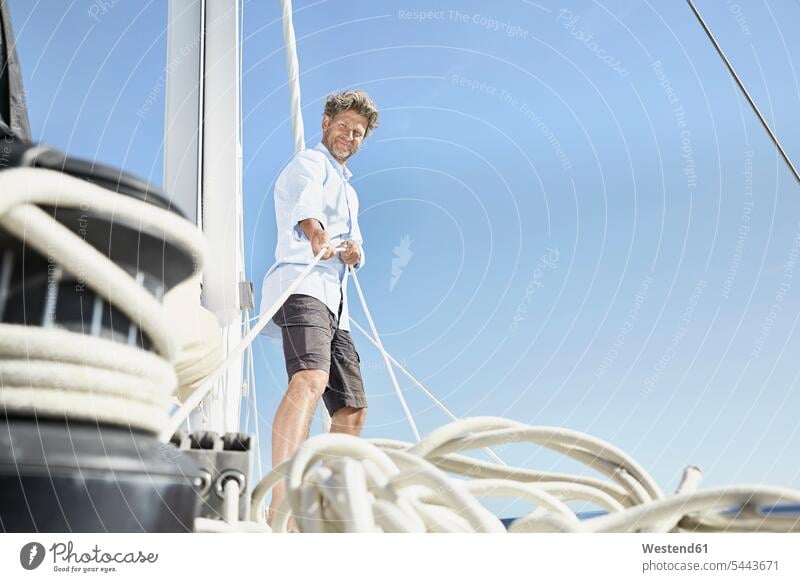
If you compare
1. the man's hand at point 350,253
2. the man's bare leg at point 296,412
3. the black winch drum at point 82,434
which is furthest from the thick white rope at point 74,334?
the man's hand at point 350,253

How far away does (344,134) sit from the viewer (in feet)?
3.29

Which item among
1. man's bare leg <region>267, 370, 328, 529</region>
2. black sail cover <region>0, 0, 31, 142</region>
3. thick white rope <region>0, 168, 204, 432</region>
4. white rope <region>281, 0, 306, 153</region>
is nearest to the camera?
thick white rope <region>0, 168, 204, 432</region>

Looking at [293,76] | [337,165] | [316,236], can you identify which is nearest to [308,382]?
[316,236]

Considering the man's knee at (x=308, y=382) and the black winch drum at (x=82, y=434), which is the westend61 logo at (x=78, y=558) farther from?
the man's knee at (x=308, y=382)

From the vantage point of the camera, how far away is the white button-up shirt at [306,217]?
888 mm

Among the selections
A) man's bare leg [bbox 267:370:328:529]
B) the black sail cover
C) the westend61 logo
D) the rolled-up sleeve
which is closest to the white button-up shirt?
the rolled-up sleeve

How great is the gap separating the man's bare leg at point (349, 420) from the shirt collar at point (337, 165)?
0.32m

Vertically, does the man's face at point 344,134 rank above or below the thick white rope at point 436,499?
above

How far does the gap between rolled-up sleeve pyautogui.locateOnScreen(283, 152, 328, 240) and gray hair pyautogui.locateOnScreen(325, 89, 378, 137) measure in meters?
0.12

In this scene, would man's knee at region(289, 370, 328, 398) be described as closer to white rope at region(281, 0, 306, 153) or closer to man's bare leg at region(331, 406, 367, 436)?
man's bare leg at region(331, 406, 367, 436)

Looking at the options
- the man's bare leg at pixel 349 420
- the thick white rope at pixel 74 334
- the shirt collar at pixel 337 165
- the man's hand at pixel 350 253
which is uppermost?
the shirt collar at pixel 337 165

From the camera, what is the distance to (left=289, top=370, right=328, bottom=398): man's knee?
0.85m

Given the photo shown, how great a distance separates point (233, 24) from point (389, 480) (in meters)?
0.73

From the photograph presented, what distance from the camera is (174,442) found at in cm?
39
